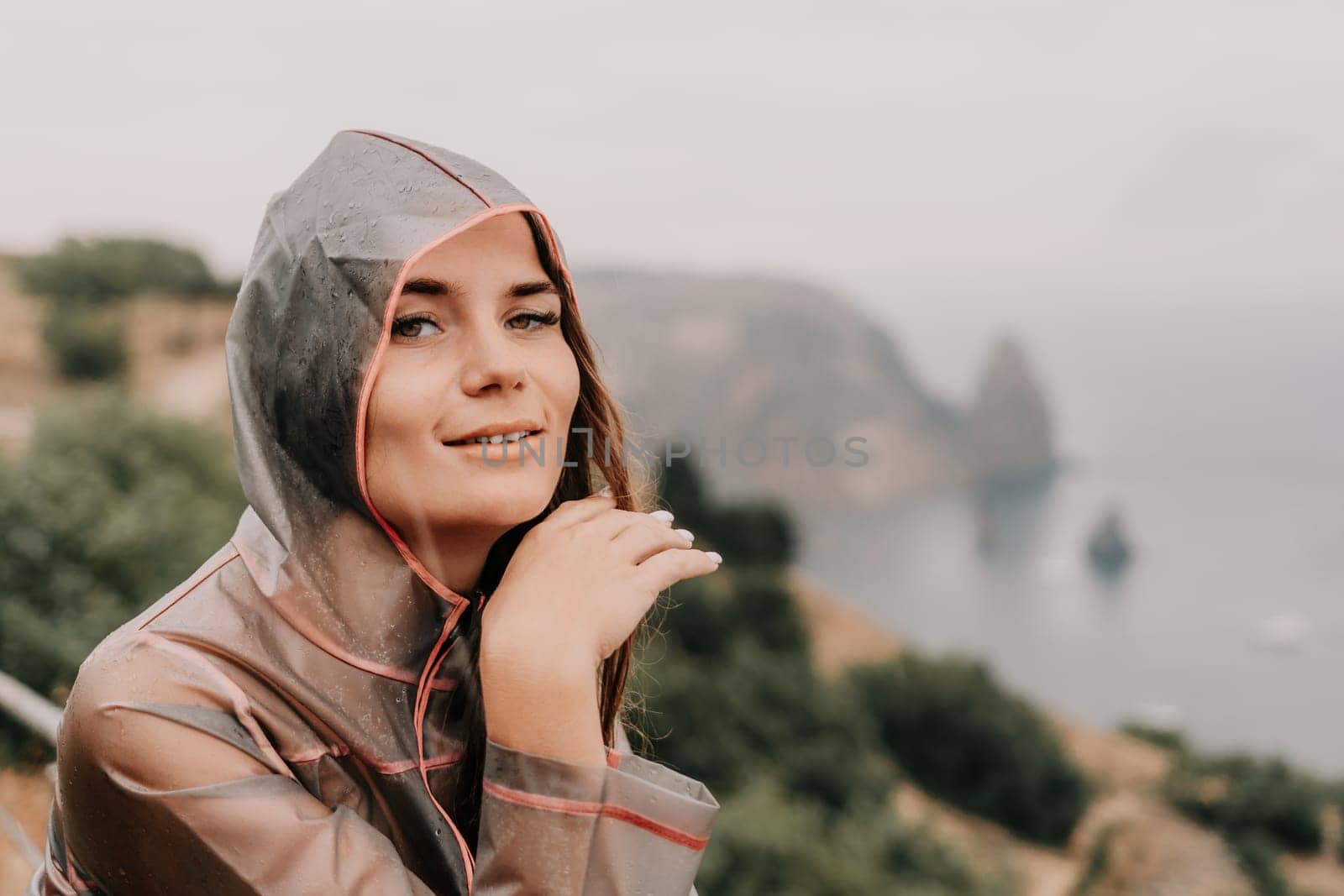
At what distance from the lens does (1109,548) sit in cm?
7644

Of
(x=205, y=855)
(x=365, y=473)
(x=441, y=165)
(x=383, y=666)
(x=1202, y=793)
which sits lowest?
(x=1202, y=793)

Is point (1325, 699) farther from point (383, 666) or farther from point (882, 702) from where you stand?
point (383, 666)

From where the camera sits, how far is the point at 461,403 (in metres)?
1.07

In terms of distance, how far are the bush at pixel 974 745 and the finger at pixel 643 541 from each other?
20448 mm

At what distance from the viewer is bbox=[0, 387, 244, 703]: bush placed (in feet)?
16.2

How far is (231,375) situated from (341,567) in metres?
0.25

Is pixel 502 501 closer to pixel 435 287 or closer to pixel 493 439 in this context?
pixel 493 439

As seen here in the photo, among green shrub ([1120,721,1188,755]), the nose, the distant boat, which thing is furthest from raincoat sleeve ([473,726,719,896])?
the distant boat

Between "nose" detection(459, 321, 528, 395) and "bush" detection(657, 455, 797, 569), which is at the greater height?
"nose" detection(459, 321, 528, 395)

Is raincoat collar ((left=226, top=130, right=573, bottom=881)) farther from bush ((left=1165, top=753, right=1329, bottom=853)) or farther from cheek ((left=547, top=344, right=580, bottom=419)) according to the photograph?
bush ((left=1165, top=753, right=1329, bottom=853))

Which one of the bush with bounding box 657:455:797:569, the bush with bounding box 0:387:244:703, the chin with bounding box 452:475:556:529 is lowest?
the bush with bounding box 657:455:797:569

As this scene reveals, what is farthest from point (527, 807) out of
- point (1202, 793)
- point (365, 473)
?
point (1202, 793)

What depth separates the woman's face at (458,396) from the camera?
1051 millimetres

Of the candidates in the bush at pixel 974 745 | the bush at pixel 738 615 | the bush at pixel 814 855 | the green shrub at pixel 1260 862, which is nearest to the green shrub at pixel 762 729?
the bush at pixel 738 615
